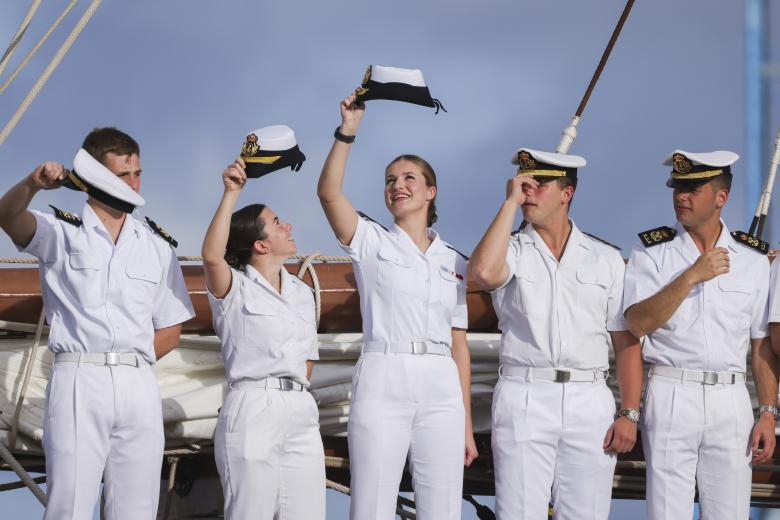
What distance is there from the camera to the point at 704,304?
5.05m

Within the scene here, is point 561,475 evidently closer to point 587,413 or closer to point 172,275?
point 587,413

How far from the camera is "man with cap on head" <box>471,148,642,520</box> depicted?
4.78 metres

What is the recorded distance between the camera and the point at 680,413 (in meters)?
4.92

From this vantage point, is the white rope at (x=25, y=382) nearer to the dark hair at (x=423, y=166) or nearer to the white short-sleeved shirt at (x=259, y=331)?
the white short-sleeved shirt at (x=259, y=331)

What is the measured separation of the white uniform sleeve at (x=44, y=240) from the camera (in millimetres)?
4508

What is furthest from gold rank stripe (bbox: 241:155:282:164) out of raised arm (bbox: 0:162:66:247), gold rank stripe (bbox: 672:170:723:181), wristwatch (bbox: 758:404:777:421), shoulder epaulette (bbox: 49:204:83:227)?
wristwatch (bbox: 758:404:777:421)

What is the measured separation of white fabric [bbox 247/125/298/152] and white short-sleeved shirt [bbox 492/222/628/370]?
95cm

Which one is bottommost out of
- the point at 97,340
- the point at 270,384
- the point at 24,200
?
the point at 270,384

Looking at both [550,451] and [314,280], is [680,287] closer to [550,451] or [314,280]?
[550,451]

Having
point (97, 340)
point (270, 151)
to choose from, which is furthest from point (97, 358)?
point (270, 151)

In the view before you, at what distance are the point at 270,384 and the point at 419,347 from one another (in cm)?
57

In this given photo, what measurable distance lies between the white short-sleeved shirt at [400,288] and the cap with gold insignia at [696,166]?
39.8 inches

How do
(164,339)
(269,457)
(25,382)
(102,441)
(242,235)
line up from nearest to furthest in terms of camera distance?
(102,441) < (269,457) < (164,339) < (242,235) < (25,382)

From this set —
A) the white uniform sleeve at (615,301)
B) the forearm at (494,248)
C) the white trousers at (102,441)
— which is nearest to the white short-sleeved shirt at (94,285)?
the white trousers at (102,441)
